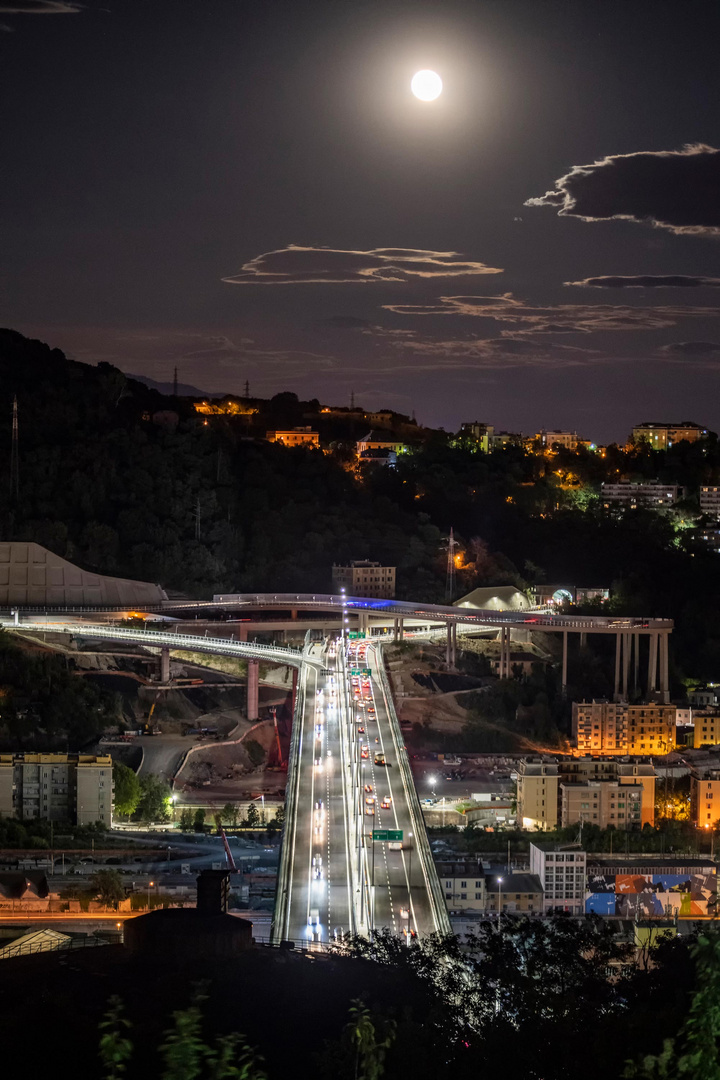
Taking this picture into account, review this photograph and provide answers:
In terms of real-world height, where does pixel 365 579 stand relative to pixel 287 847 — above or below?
above

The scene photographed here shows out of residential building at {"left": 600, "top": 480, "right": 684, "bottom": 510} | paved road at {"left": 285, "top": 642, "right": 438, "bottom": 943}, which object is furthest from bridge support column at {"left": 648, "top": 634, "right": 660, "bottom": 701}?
residential building at {"left": 600, "top": 480, "right": 684, "bottom": 510}

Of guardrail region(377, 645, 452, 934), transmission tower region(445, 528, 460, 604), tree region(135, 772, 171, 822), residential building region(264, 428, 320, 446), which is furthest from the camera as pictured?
residential building region(264, 428, 320, 446)

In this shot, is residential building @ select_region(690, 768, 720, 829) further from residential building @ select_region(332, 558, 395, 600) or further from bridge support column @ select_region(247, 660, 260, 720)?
residential building @ select_region(332, 558, 395, 600)

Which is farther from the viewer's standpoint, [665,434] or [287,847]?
[665,434]

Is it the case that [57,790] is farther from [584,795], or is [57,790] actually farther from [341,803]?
[584,795]

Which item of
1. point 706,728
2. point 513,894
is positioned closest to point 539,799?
point 513,894

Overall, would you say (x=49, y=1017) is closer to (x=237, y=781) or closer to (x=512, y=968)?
(x=512, y=968)

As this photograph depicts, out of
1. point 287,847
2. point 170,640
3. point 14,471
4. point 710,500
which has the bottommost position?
point 287,847
